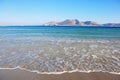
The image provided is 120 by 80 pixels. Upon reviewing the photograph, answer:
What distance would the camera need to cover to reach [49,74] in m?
6.88

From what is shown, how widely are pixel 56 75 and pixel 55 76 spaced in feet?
0.41

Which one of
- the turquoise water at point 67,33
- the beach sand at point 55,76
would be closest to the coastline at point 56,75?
the beach sand at point 55,76

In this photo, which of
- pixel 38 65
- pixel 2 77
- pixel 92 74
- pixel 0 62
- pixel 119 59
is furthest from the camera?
pixel 119 59

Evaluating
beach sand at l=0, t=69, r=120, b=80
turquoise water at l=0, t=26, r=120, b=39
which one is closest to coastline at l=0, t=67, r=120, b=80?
beach sand at l=0, t=69, r=120, b=80

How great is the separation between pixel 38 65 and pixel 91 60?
265 cm

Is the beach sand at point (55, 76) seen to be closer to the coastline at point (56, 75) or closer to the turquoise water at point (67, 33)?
the coastline at point (56, 75)

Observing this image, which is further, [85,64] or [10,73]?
[85,64]

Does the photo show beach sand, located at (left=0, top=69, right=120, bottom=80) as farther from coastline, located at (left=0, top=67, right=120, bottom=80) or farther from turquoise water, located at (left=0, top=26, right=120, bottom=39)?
turquoise water, located at (left=0, top=26, right=120, bottom=39)

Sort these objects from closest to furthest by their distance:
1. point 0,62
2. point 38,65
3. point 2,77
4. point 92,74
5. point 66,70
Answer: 1. point 2,77
2. point 92,74
3. point 66,70
4. point 38,65
5. point 0,62

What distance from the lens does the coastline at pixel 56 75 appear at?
646 cm

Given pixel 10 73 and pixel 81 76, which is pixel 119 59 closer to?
pixel 81 76

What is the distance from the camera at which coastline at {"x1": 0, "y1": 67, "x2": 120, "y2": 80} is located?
6457 millimetres

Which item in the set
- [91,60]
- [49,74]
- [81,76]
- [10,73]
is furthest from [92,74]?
[10,73]

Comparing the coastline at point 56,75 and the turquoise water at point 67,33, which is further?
the turquoise water at point 67,33
